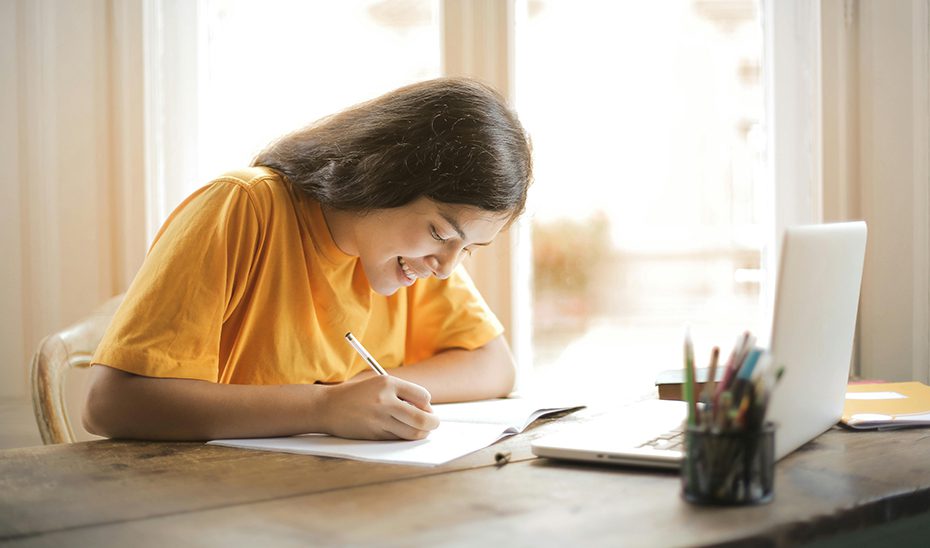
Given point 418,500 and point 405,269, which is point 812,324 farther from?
point 405,269

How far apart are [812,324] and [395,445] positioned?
547 millimetres

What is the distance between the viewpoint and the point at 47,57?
2244 millimetres

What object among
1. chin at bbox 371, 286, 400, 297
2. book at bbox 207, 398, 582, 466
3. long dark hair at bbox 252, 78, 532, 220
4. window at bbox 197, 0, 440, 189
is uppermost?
window at bbox 197, 0, 440, 189

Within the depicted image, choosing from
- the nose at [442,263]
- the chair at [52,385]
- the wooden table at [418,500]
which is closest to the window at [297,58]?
the chair at [52,385]

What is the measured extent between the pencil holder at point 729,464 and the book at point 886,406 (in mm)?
483

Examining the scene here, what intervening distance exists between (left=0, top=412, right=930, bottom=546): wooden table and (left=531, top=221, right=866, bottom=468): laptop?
3cm

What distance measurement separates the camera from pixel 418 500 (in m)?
0.98

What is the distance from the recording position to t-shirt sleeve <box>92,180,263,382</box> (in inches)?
52.2

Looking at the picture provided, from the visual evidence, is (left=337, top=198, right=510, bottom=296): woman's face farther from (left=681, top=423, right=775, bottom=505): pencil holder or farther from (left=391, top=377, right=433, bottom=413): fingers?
(left=681, top=423, right=775, bottom=505): pencil holder

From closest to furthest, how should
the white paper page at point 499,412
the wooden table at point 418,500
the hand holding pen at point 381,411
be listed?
1. the wooden table at point 418,500
2. the hand holding pen at point 381,411
3. the white paper page at point 499,412

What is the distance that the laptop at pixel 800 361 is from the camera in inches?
39.7

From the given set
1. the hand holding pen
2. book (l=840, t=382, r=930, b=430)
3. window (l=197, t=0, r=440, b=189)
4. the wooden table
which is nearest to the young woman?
the hand holding pen

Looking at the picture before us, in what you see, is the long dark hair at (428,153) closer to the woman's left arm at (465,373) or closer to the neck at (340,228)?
the neck at (340,228)

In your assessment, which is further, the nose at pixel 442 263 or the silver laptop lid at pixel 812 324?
the nose at pixel 442 263
